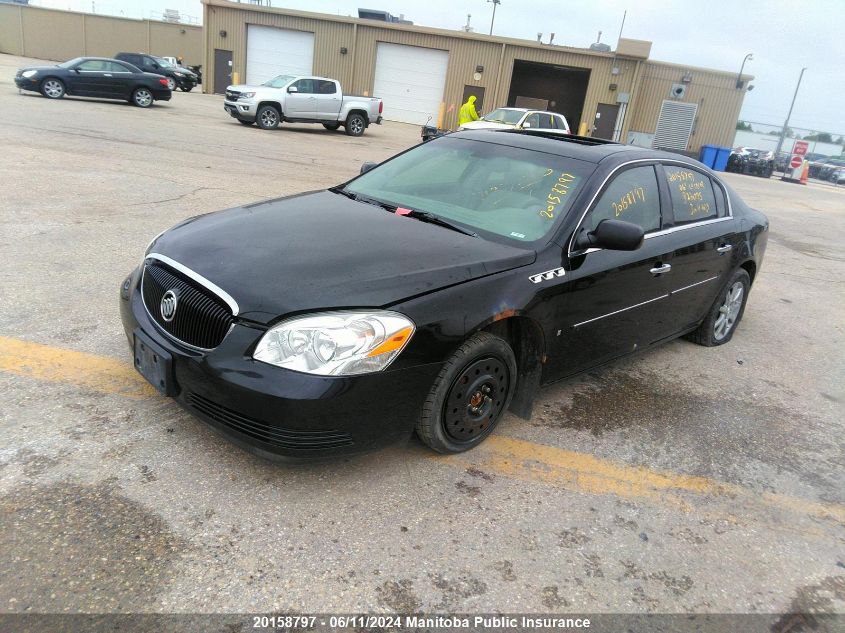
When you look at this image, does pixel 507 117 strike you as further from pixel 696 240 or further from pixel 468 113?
pixel 696 240

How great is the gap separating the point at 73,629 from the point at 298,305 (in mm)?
1322

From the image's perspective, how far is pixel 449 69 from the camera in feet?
105

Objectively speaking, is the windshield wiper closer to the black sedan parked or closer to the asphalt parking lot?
the asphalt parking lot

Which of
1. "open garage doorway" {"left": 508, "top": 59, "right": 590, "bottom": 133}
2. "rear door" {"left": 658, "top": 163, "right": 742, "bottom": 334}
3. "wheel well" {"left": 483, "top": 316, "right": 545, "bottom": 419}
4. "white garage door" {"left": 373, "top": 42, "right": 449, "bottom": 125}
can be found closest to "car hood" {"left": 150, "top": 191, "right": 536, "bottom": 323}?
"wheel well" {"left": 483, "top": 316, "right": 545, "bottom": 419}

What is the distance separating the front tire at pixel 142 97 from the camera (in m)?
20.2

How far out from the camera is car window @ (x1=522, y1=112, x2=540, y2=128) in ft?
59.1

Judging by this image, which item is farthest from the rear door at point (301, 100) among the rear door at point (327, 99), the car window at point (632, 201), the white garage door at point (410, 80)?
the car window at point (632, 201)

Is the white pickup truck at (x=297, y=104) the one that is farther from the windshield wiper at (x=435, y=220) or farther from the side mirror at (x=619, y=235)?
the side mirror at (x=619, y=235)

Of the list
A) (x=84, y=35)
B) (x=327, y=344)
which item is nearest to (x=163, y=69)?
(x=84, y=35)

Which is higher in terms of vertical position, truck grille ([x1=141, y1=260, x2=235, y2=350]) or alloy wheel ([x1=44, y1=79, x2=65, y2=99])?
truck grille ([x1=141, y1=260, x2=235, y2=350])

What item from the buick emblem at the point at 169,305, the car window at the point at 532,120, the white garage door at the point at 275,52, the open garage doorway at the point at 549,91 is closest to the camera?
the buick emblem at the point at 169,305

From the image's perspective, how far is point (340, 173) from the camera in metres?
12.2

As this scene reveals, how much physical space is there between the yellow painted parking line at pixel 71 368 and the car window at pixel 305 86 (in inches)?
671

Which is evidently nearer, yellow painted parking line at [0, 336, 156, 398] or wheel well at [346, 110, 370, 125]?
yellow painted parking line at [0, 336, 156, 398]
